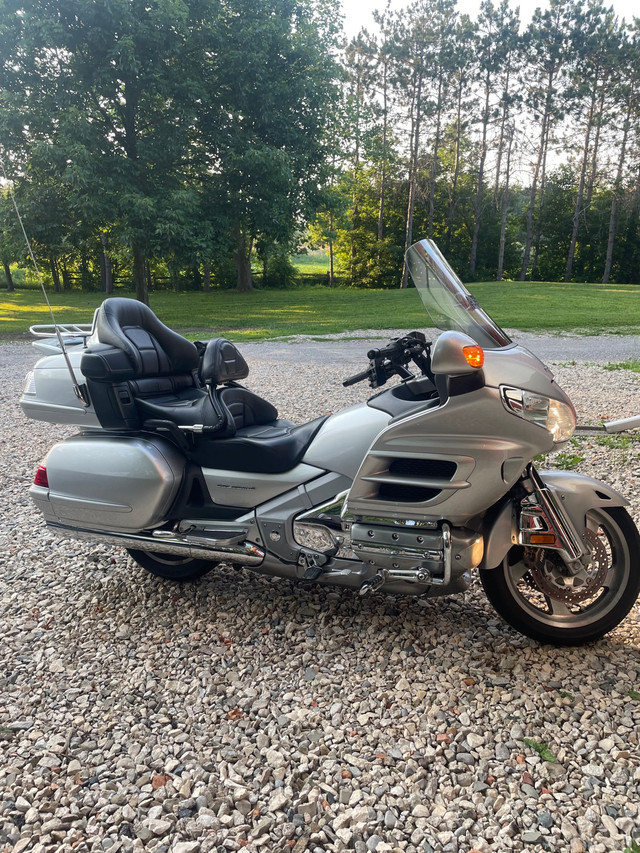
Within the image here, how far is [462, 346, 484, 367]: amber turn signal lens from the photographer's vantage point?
7.02 feet

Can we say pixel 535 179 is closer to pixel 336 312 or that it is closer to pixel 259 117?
pixel 336 312

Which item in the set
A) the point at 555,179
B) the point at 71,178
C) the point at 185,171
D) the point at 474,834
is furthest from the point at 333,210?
the point at 555,179

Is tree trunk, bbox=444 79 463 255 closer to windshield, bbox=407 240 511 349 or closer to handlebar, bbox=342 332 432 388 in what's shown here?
windshield, bbox=407 240 511 349

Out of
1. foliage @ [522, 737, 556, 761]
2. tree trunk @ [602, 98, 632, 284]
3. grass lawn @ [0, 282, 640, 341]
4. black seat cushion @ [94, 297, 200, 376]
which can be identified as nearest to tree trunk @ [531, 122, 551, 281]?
tree trunk @ [602, 98, 632, 284]

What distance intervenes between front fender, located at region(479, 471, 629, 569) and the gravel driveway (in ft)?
1.67

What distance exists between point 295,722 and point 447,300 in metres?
1.73

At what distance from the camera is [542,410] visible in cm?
225

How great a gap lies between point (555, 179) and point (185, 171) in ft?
98.7

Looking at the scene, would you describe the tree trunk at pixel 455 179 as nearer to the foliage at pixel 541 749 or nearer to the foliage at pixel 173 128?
the foliage at pixel 173 128

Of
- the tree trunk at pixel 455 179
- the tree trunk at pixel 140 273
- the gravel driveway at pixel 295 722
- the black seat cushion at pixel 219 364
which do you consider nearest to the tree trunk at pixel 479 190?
the tree trunk at pixel 455 179

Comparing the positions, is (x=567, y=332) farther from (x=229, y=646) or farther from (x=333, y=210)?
(x=229, y=646)

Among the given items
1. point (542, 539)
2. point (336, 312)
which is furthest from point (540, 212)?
point (542, 539)

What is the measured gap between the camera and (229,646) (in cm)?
268

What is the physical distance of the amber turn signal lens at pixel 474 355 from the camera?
214cm
